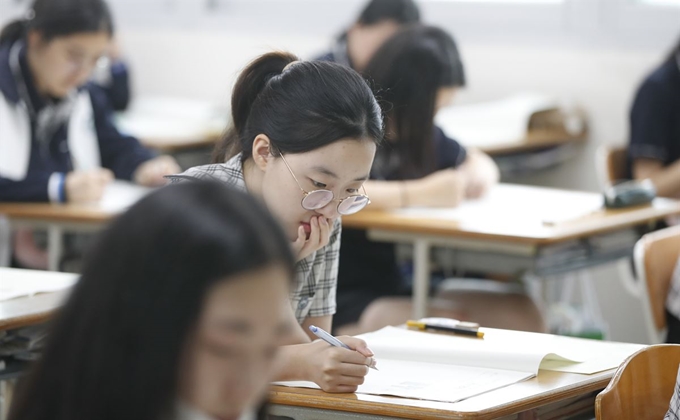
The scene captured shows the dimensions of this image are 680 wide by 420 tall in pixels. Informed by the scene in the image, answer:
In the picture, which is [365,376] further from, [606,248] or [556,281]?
[556,281]

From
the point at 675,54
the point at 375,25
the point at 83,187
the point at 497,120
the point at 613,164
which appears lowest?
the point at 83,187

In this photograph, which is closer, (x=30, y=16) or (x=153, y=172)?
(x=30, y=16)

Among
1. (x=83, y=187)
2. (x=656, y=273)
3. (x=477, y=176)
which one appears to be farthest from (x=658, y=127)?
(x=83, y=187)

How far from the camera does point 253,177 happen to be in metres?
1.81

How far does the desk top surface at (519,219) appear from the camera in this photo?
9.24 feet

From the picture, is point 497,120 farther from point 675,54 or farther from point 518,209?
point 518,209

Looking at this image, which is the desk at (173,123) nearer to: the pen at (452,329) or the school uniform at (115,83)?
the school uniform at (115,83)

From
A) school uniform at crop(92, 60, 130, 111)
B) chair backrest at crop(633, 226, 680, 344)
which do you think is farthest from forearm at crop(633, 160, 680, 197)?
school uniform at crop(92, 60, 130, 111)

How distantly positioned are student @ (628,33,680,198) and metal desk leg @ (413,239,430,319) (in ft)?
3.57

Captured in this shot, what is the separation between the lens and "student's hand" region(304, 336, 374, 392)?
1553mm

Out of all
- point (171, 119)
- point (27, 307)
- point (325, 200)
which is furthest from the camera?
point (171, 119)

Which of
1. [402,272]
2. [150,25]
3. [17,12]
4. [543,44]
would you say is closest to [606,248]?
[402,272]

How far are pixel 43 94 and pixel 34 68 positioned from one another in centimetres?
8

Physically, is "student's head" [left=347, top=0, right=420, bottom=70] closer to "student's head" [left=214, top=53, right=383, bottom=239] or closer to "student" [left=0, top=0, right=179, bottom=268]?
"student" [left=0, top=0, right=179, bottom=268]
